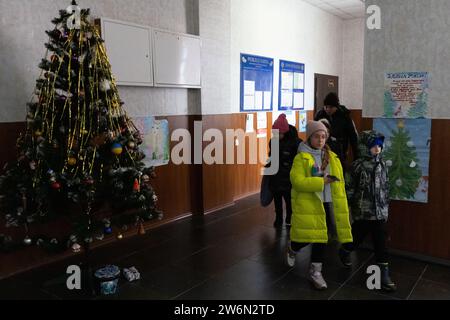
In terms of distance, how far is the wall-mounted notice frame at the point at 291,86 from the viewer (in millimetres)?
6277

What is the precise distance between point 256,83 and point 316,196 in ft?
11.0

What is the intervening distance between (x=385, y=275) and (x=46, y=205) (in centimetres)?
240

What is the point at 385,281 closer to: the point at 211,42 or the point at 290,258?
the point at 290,258

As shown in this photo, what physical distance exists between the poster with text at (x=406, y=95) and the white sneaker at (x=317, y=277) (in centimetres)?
143

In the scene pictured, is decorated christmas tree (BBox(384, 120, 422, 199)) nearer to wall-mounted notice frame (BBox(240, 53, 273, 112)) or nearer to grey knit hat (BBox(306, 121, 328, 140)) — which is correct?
grey knit hat (BBox(306, 121, 328, 140))

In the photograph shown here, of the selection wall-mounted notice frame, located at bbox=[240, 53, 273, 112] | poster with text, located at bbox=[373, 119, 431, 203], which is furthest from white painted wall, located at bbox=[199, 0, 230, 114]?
poster with text, located at bbox=[373, 119, 431, 203]

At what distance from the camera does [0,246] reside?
2.64 metres

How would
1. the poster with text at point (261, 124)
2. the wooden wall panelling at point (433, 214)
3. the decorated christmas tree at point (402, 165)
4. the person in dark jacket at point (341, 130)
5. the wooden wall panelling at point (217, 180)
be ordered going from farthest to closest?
the poster with text at point (261, 124) → the wooden wall panelling at point (217, 180) → the person in dark jacket at point (341, 130) → the decorated christmas tree at point (402, 165) → the wooden wall panelling at point (433, 214)

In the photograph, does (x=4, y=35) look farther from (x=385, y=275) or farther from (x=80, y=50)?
(x=385, y=275)

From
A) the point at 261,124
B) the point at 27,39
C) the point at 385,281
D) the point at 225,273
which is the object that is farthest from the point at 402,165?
the point at 27,39

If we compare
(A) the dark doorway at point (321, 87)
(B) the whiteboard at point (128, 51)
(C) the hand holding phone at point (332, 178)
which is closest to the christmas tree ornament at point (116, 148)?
(B) the whiteboard at point (128, 51)

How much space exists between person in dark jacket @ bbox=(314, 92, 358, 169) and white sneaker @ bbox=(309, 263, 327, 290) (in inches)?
51.8

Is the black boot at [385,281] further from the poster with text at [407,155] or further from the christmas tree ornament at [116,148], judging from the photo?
the christmas tree ornament at [116,148]

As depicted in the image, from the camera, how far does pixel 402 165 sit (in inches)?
127
